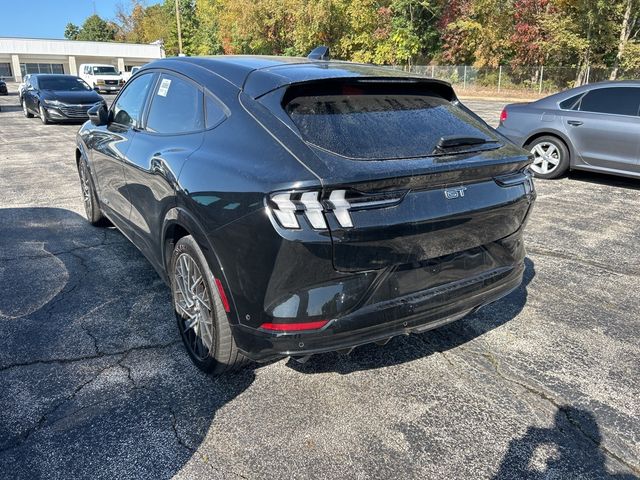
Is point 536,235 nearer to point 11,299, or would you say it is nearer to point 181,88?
point 181,88

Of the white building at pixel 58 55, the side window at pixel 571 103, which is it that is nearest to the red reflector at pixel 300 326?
the side window at pixel 571 103

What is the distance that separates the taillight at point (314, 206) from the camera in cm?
211

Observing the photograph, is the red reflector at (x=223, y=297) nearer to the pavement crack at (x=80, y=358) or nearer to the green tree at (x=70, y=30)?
the pavement crack at (x=80, y=358)

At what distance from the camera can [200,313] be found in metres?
2.81

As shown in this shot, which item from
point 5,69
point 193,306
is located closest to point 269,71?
point 193,306

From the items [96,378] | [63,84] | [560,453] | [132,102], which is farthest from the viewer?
[63,84]

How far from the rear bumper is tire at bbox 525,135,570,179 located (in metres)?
6.07

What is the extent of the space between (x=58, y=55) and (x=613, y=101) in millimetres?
66320

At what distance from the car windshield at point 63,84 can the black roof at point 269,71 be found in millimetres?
14505

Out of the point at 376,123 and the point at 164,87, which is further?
the point at 164,87

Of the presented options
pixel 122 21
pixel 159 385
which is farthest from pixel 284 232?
pixel 122 21

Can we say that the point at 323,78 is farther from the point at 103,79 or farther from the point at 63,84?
the point at 103,79

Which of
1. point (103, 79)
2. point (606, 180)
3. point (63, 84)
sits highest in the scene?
point (103, 79)

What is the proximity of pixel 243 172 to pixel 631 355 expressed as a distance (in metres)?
2.69
